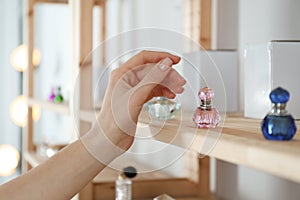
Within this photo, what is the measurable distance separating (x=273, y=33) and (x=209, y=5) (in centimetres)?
29

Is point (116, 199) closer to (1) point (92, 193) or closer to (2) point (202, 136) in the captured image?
(1) point (92, 193)

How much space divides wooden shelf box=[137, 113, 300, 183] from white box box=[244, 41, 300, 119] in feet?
0.16

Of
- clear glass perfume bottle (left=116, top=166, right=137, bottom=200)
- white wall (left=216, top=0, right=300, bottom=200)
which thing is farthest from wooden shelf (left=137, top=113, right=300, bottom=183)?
clear glass perfume bottle (left=116, top=166, right=137, bottom=200)

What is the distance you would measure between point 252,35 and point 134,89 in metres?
0.59

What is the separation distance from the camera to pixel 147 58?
733 mm

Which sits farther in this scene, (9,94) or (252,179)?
(9,94)

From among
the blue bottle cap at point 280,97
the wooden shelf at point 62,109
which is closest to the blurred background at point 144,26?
the wooden shelf at point 62,109

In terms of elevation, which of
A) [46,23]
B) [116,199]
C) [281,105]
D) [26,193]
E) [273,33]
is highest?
[46,23]

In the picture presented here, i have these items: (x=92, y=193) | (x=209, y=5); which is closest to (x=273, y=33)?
(x=209, y=5)

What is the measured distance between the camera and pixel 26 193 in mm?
839

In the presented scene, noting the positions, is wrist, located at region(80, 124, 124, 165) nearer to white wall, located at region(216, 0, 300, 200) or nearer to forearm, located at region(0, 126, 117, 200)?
forearm, located at region(0, 126, 117, 200)

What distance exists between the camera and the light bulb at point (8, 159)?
3.49m

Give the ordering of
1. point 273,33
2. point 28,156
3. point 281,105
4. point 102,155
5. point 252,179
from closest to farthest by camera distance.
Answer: point 281,105 < point 102,155 < point 273,33 < point 252,179 < point 28,156

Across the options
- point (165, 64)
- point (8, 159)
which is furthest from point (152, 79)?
point (8, 159)
